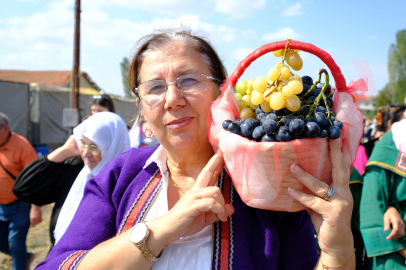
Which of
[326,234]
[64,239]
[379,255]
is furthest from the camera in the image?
[379,255]

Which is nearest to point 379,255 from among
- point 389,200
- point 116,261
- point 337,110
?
point 389,200

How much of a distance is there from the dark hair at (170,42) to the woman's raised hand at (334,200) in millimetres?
675

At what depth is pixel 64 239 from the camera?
1.28 meters

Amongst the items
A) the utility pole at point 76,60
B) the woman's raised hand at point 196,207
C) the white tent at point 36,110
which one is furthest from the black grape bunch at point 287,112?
the utility pole at point 76,60

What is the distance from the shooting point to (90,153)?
2.59 m

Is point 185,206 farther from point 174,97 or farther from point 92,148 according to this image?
point 92,148

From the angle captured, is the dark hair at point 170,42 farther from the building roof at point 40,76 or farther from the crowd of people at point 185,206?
the building roof at point 40,76

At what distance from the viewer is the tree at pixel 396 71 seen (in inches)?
1432

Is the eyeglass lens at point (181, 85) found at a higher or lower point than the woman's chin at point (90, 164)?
higher

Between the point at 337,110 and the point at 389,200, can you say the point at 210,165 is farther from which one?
the point at 389,200

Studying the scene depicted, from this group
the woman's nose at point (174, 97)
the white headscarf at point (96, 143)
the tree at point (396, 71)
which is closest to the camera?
the woman's nose at point (174, 97)

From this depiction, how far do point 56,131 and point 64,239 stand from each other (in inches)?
480

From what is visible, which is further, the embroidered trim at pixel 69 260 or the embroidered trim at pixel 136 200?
the embroidered trim at pixel 136 200

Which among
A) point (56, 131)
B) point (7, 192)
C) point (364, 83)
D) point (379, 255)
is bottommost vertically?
point (56, 131)
